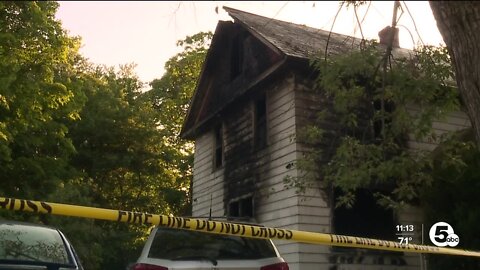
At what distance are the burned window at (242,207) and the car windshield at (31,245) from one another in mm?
9448

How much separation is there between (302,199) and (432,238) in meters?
2.97

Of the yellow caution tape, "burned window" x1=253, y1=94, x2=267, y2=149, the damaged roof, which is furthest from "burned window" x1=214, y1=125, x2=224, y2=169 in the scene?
the yellow caution tape

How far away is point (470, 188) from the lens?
10578 mm

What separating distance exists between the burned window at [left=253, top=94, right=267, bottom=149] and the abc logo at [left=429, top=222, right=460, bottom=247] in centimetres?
545

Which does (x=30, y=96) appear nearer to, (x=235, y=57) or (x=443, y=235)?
(x=235, y=57)

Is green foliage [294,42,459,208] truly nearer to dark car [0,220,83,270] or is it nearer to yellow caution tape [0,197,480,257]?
yellow caution tape [0,197,480,257]

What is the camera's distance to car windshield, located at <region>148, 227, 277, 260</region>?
5.56 metres

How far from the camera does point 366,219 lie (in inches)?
563

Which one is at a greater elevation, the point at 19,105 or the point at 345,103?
the point at 19,105

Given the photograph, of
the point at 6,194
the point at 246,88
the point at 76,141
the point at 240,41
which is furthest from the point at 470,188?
the point at 76,141

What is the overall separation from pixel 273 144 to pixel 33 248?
9031 mm

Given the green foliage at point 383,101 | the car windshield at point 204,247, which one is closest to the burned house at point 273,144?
the green foliage at point 383,101

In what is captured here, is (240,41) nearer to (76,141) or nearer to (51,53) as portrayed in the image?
(51,53)

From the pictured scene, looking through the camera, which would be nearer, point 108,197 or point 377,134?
point 377,134
